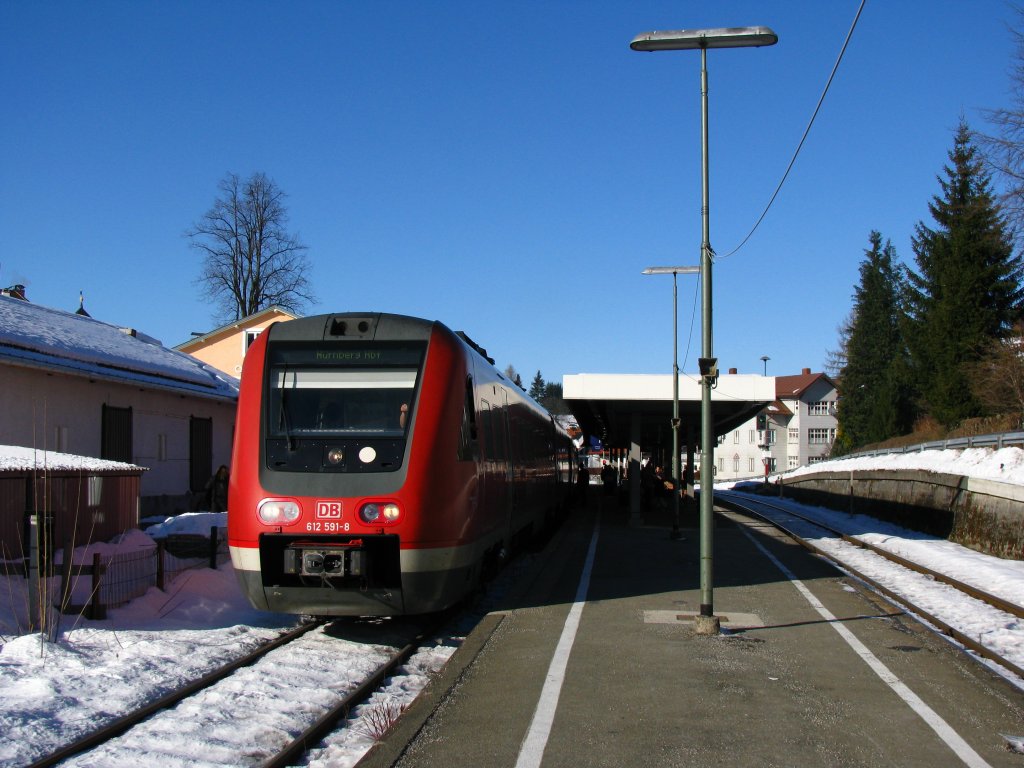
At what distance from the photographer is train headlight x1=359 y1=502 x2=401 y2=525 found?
28.3 feet

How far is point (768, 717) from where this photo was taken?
6512mm

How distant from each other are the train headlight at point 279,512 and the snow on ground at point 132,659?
123cm

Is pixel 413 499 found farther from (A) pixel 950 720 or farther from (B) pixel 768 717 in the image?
(A) pixel 950 720

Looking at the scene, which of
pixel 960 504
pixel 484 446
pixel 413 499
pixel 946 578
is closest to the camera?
pixel 413 499

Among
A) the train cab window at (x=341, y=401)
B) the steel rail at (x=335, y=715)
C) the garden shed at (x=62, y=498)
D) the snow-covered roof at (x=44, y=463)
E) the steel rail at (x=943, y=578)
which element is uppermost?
the train cab window at (x=341, y=401)

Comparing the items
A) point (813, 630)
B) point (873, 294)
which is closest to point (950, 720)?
point (813, 630)

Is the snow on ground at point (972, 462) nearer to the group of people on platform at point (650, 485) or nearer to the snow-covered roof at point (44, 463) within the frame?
the group of people on platform at point (650, 485)

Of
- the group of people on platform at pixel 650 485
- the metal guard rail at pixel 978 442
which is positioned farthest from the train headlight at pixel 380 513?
the group of people on platform at pixel 650 485

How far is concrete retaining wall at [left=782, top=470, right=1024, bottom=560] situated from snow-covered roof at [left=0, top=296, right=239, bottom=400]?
16266 millimetres

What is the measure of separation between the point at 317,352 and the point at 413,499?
1820 millimetres

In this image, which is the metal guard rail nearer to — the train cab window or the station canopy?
the station canopy

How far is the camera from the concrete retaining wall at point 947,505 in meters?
17.0

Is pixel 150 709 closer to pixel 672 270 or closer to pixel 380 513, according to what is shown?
pixel 380 513

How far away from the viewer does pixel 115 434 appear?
63.4 feet
